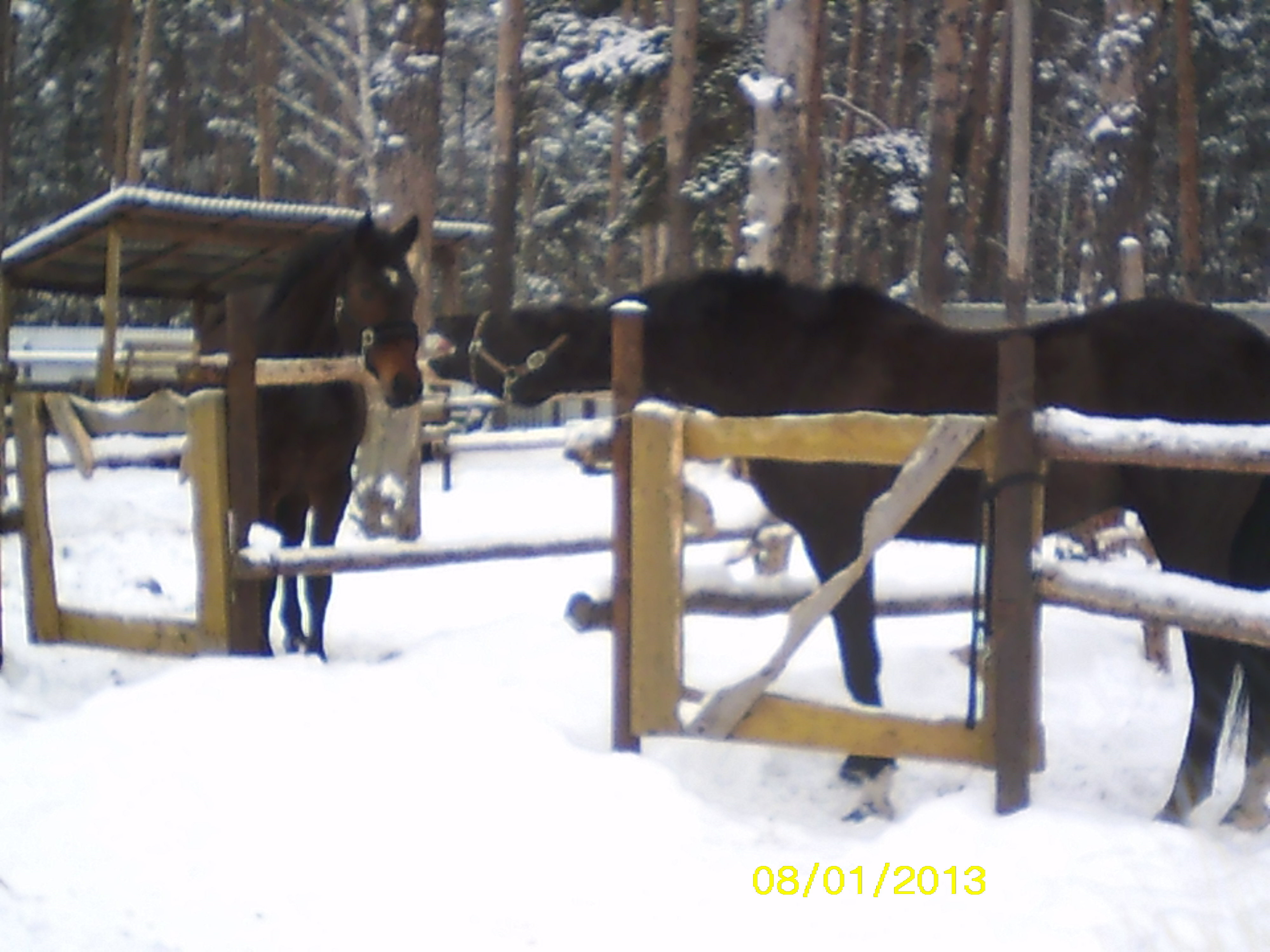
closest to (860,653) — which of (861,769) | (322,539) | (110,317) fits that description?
(861,769)

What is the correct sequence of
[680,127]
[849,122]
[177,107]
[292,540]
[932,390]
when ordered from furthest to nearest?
1. [177,107]
2. [849,122]
3. [680,127]
4. [292,540]
5. [932,390]

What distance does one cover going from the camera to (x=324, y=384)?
16.6ft

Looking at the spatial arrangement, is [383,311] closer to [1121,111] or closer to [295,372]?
[295,372]

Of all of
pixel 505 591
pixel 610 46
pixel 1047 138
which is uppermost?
pixel 1047 138

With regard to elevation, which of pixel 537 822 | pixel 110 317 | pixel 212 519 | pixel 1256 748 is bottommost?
pixel 537 822

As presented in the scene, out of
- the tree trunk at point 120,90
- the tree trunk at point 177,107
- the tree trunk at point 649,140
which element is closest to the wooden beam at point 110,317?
the tree trunk at point 649,140

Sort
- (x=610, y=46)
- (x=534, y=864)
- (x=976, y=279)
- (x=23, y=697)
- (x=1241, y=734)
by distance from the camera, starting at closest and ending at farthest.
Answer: (x=534, y=864), (x=1241, y=734), (x=23, y=697), (x=610, y=46), (x=976, y=279)

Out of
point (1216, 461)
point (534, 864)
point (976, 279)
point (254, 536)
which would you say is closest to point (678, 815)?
point (534, 864)

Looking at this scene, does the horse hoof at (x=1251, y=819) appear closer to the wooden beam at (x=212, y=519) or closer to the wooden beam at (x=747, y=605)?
the wooden beam at (x=747, y=605)

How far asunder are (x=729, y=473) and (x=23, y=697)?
7850 millimetres

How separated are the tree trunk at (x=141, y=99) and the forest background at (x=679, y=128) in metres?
0.11

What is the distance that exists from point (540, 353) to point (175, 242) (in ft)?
22.4

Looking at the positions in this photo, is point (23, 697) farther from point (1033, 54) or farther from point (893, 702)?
point (1033, 54)

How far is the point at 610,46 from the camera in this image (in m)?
11.1
